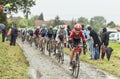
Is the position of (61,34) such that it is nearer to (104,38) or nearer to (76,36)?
(104,38)

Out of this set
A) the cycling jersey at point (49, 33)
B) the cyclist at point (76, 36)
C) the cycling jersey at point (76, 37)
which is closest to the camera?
the cyclist at point (76, 36)

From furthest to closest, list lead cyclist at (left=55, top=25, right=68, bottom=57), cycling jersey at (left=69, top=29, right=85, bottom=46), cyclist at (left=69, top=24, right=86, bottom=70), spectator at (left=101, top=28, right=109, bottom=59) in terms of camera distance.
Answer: spectator at (left=101, top=28, right=109, bottom=59) < lead cyclist at (left=55, top=25, right=68, bottom=57) < cycling jersey at (left=69, top=29, right=85, bottom=46) < cyclist at (left=69, top=24, right=86, bottom=70)

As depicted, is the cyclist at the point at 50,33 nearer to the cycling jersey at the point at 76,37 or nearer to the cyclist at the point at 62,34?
the cyclist at the point at 62,34

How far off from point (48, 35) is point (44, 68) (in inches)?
326

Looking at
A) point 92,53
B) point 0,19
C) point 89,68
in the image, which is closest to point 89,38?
point 92,53

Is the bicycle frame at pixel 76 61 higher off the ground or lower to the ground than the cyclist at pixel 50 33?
lower

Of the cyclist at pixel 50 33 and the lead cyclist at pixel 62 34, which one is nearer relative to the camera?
the lead cyclist at pixel 62 34

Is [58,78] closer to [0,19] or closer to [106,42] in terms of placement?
[106,42]

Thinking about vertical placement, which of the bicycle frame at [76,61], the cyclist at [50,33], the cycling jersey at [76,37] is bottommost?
A: the bicycle frame at [76,61]

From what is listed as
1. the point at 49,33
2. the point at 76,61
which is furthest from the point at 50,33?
the point at 76,61

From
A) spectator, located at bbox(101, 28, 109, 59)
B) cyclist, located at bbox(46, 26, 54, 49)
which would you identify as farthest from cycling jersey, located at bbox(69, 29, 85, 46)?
cyclist, located at bbox(46, 26, 54, 49)

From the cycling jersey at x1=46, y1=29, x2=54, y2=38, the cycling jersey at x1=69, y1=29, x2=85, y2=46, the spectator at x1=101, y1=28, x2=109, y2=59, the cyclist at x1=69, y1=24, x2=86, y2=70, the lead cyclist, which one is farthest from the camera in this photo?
the cycling jersey at x1=46, y1=29, x2=54, y2=38

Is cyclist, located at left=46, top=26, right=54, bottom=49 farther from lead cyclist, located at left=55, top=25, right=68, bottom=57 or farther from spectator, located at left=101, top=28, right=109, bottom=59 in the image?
lead cyclist, located at left=55, top=25, right=68, bottom=57

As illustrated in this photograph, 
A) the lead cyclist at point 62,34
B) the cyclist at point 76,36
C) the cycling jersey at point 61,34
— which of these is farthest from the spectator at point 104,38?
the cyclist at point 76,36
